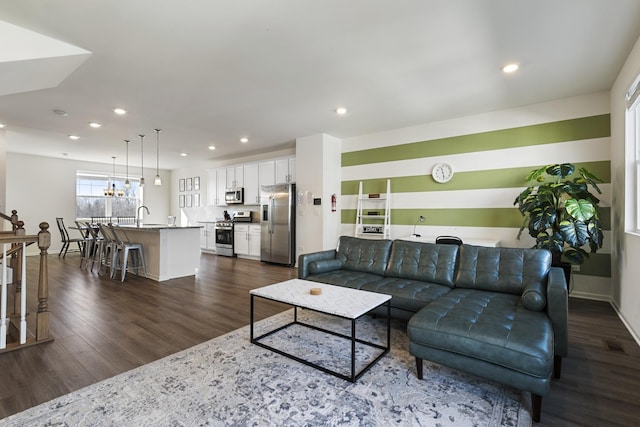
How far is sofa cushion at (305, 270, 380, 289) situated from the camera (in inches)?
127

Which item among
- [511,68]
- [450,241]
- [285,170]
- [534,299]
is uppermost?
[511,68]

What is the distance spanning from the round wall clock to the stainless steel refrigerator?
287 centimetres

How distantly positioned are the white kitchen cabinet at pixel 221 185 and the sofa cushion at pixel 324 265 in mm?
5513

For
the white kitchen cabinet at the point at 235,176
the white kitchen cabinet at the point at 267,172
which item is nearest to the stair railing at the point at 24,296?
the white kitchen cabinet at the point at 267,172

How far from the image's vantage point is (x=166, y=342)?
9.01 feet

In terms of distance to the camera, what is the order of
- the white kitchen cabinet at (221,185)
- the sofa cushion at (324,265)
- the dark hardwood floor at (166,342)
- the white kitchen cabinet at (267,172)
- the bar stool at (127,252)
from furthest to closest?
the white kitchen cabinet at (221,185)
the white kitchen cabinet at (267,172)
the bar stool at (127,252)
the sofa cushion at (324,265)
the dark hardwood floor at (166,342)

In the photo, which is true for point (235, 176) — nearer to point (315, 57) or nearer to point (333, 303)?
point (315, 57)

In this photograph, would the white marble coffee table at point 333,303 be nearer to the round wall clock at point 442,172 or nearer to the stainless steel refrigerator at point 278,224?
the round wall clock at point 442,172

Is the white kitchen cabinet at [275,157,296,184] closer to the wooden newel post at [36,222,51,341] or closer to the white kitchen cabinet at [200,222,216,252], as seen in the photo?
the white kitchen cabinet at [200,222,216,252]

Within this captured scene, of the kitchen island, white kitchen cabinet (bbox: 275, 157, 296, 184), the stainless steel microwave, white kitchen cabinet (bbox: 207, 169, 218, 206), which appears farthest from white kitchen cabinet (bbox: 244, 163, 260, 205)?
the kitchen island

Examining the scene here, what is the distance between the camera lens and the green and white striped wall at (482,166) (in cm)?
402

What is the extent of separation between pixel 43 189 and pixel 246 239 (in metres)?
5.67

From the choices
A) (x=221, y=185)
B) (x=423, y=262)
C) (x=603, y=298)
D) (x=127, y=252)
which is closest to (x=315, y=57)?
(x=423, y=262)

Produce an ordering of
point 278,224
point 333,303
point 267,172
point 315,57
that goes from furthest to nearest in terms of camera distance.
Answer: point 267,172 < point 278,224 < point 315,57 < point 333,303
